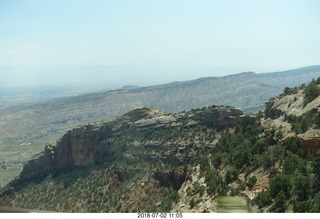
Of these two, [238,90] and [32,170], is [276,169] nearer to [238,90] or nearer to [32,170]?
[32,170]

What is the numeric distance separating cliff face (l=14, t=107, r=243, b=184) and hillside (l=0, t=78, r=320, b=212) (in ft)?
0.33

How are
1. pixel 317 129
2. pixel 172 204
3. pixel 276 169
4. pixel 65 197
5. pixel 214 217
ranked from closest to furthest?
pixel 214 217 < pixel 276 169 < pixel 317 129 < pixel 172 204 < pixel 65 197

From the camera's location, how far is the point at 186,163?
28891 mm

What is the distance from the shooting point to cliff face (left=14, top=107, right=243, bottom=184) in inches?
1277

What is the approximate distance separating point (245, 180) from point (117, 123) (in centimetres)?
2687

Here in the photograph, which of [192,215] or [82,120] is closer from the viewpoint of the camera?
[192,215]

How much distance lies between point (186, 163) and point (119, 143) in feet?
33.8

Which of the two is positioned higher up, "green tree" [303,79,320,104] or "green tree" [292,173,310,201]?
"green tree" [303,79,320,104]

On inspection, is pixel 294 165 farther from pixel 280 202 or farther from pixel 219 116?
pixel 219 116

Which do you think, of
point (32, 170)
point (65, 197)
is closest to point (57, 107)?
point (32, 170)

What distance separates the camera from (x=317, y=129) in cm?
1508

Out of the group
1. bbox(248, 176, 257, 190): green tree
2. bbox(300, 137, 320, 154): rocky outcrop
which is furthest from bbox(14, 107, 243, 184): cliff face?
bbox(300, 137, 320, 154): rocky outcrop

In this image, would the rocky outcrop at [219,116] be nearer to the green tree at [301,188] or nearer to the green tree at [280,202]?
the green tree at [301,188]

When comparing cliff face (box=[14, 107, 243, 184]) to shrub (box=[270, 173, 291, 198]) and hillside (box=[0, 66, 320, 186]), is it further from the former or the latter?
hillside (box=[0, 66, 320, 186])
